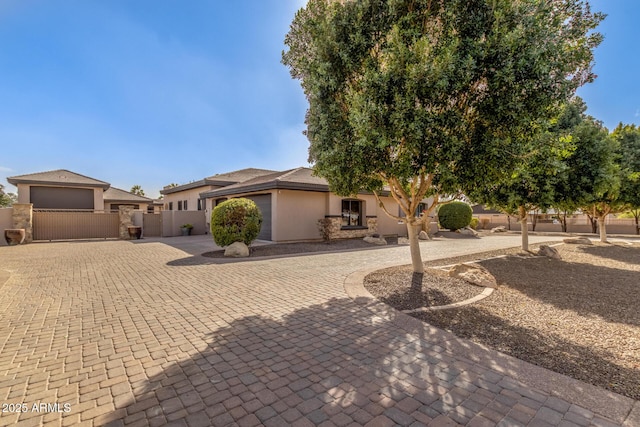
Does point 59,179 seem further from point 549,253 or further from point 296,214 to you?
point 549,253

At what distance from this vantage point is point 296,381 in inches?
109

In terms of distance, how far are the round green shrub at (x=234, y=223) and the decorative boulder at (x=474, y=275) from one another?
710 centimetres

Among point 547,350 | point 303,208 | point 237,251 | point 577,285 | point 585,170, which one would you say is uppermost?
point 585,170

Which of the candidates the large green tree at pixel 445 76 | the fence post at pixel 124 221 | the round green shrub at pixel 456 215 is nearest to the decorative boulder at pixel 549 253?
the large green tree at pixel 445 76

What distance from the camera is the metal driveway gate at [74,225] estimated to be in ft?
51.7

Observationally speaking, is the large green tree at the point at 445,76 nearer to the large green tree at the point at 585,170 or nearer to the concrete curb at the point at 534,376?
the concrete curb at the point at 534,376

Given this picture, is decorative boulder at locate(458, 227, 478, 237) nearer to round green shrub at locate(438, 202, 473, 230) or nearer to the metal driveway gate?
round green shrub at locate(438, 202, 473, 230)

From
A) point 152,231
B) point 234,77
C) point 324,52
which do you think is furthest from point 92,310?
point 152,231

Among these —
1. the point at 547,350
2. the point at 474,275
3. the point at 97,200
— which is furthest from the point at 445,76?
the point at 97,200

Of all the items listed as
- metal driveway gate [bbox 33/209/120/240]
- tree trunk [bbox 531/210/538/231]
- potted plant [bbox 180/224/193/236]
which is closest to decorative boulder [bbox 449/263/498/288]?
potted plant [bbox 180/224/193/236]

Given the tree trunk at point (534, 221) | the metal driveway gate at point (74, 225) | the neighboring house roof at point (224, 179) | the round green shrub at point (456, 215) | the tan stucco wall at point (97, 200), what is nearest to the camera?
the metal driveway gate at point (74, 225)

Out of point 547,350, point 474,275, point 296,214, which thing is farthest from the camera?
point 296,214

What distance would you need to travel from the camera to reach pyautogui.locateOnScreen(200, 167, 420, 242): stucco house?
47.2ft

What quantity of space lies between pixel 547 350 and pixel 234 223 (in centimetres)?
963
